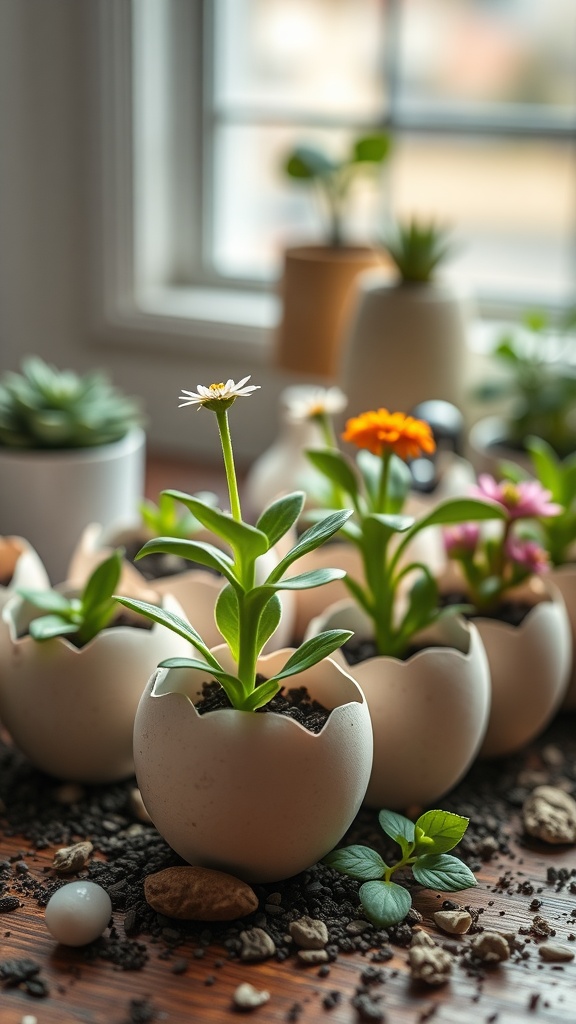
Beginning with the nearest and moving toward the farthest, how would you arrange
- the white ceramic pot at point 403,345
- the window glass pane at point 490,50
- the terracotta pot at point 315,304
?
1. the white ceramic pot at point 403,345
2. the terracotta pot at point 315,304
3. the window glass pane at point 490,50

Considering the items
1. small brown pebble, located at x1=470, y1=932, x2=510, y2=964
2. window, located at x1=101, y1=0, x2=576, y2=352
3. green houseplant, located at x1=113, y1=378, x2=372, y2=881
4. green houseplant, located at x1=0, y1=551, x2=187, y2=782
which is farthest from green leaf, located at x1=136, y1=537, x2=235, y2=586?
window, located at x1=101, y1=0, x2=576, y2=352

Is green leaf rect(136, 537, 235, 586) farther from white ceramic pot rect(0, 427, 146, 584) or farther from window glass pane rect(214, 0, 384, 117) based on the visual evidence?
window glass pane rect(214, 0, 384, 117)

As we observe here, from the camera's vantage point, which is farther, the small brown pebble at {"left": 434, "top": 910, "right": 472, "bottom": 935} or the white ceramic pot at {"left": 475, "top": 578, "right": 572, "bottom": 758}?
the white ceramic pot at {"left": 475, "top": 578, "right": 572, "bottom": 758}

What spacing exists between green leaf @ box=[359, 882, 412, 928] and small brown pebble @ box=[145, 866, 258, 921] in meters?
0.06

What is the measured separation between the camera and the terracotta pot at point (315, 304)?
3.91 ft

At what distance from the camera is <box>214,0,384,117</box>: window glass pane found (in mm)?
1396

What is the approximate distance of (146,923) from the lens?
59 cm

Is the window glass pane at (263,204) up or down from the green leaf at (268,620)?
up

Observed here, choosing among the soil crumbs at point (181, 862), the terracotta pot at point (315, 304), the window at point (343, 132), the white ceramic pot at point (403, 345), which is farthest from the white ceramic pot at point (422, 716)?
the window at point (343, 132)

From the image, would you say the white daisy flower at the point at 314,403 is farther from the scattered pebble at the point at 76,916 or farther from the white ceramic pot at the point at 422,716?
the scattered pebble at the point at 76,916

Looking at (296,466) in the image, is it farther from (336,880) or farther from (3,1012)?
(3,1012)

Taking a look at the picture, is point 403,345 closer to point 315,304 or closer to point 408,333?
point 408,333

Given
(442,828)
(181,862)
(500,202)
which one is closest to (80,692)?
(181,862)

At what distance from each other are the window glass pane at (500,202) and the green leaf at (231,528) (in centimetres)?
90
